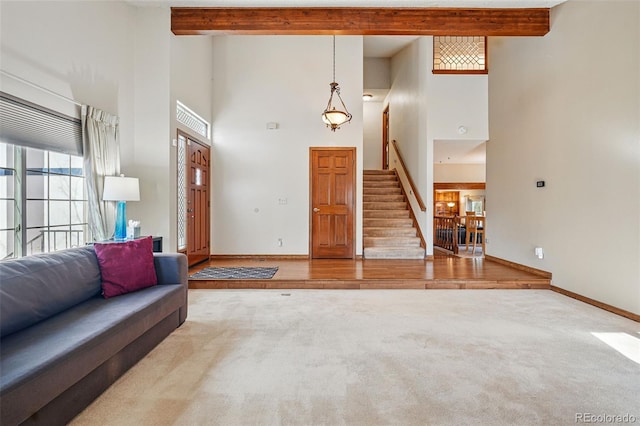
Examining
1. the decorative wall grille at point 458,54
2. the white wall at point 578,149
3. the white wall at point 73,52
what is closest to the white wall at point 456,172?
the decorative wall grille at point 458,54

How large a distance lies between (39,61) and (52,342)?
2.81 m

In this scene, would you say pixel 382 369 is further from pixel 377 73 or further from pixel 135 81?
pixel 377 73

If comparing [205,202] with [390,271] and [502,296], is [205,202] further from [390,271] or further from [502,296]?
[502,296]

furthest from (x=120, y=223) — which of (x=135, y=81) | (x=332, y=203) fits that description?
(x=332, y=203)

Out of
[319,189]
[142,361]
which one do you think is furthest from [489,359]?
[319,189]

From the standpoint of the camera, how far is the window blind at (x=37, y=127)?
2.84 meters

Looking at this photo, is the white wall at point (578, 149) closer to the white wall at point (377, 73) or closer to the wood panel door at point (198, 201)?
the white wall at point (377, 73)

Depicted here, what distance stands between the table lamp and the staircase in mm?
4209

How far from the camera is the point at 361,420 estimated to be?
1836 millimetres

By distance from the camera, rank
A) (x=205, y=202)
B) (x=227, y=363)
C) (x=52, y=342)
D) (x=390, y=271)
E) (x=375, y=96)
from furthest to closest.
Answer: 1. (x=375, y=96)
2. (x=205, y=202)
3. (x=390, y=271)
4. (x=227, y=363)
5. (x=52, y=342)

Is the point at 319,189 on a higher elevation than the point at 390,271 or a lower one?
higher

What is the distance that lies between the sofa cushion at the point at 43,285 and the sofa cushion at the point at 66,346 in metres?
0.06

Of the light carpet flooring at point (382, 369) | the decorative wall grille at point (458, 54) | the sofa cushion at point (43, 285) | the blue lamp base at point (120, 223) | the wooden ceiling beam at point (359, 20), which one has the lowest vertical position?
the light carpet flooring at point (382, 369)

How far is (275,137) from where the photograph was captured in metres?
6.55
